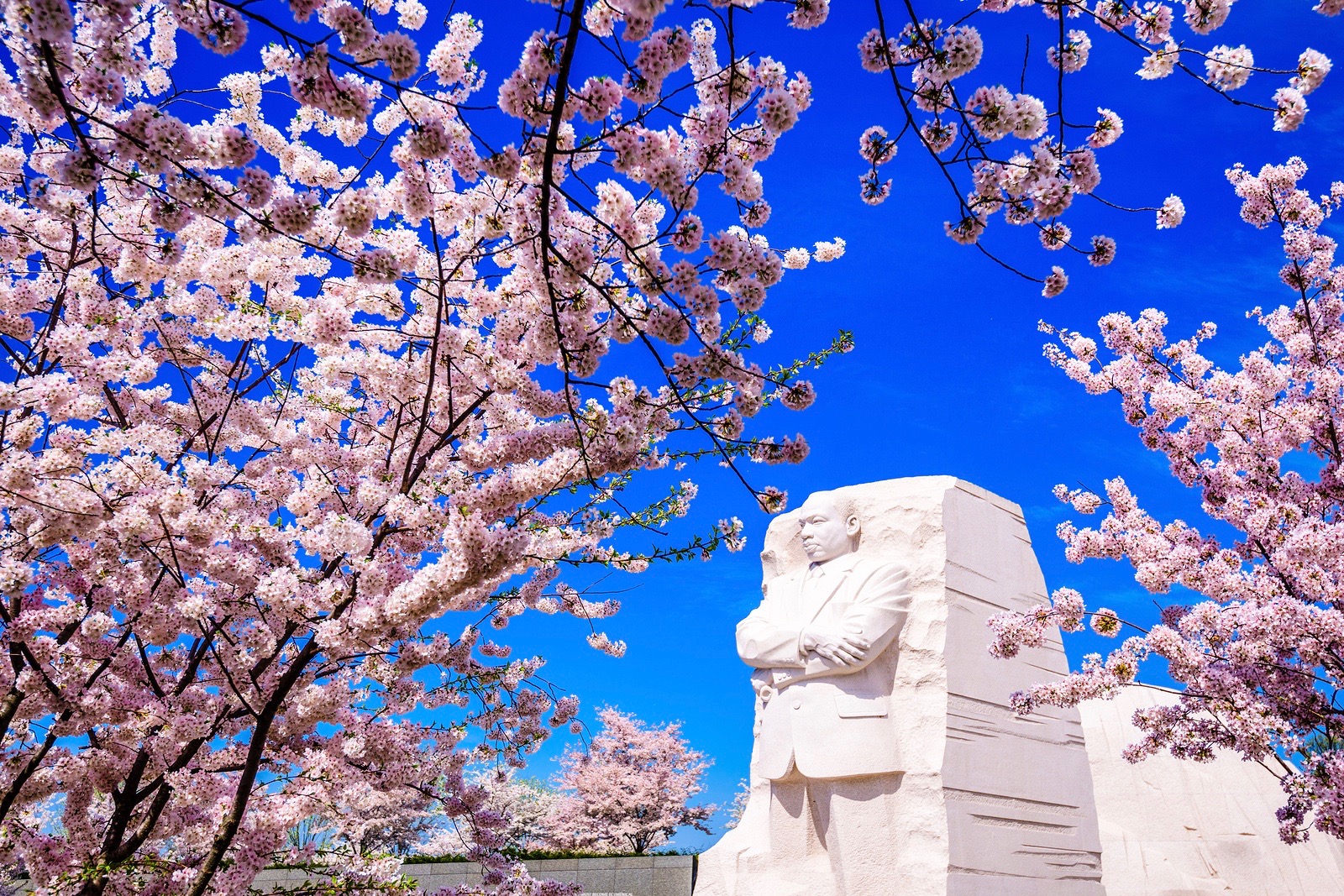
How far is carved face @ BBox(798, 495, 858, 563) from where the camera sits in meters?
5.90

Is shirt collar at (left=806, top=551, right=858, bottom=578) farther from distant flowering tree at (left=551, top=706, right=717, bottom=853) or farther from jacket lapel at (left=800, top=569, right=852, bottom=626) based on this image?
distant flowering tree at (left=551, top=706, right=717, bottom=853)

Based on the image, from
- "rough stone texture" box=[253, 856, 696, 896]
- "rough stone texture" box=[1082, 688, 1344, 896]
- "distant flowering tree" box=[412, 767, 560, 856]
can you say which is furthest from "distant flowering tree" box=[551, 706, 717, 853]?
"rough stone texture" box=[1082, 688, 1344, 896]

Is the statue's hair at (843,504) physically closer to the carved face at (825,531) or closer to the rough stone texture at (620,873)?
the carved face at (825,531)

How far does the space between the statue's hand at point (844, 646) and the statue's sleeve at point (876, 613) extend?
0.08 feet

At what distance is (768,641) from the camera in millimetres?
5594

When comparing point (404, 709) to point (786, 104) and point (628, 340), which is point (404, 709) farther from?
point (786, 104)

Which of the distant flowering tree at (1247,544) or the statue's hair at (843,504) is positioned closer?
the distant flowering tree at (1247,544)

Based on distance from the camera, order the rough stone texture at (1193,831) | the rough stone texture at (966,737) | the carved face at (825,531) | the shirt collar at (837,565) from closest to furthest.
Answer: the rough stone texture at (966,737)
the shirt collar at (837,565)
the carved face at (825,531)
the rough stone texture at (1193,831)

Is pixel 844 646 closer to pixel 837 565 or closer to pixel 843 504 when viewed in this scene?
pixel 837 565

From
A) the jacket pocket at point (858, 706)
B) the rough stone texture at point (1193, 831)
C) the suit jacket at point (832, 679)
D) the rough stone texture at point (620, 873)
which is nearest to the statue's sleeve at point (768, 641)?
the suit jacket at point (832, 679)

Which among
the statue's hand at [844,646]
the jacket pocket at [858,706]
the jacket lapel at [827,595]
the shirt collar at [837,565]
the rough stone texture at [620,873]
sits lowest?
the rough stone texture at [620,873]

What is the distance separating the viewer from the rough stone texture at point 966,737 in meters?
4.90

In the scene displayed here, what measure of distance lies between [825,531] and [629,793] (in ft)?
55.4

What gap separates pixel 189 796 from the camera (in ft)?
13.8
